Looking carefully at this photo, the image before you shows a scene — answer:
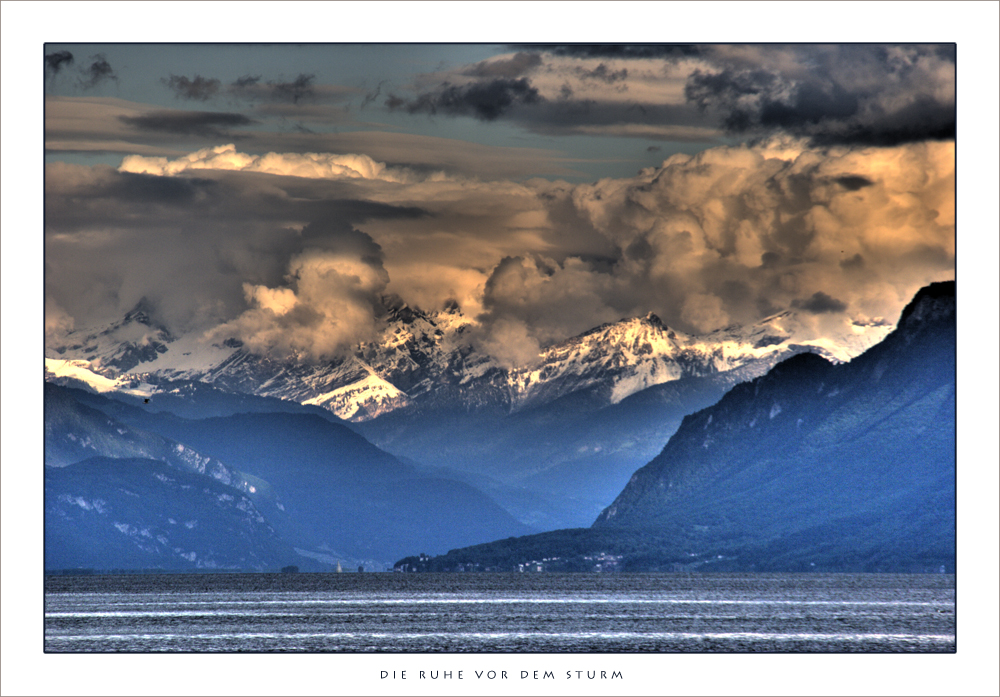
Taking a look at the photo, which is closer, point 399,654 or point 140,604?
point 399,654

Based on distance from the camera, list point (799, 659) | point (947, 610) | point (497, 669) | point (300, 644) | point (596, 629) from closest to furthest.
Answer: point (497, 669)
point (799, 659)
point (300, 644)
point (596, 629)
point (947, 610)

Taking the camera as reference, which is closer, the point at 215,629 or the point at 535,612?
the point at 215,629

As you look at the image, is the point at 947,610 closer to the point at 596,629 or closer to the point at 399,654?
the point at 596,629
